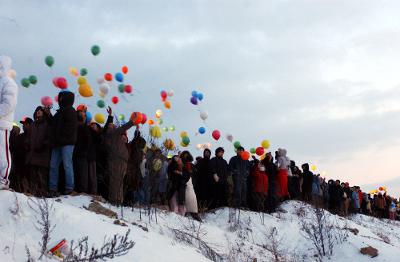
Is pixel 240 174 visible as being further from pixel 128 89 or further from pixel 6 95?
pixel 6 95

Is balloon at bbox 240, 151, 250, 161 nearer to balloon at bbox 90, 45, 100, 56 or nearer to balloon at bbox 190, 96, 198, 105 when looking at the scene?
balloon at bbox 190, 96, 198, 105

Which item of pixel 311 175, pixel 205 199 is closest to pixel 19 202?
pixel 205 199

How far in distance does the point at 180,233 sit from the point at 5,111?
9.77 feet

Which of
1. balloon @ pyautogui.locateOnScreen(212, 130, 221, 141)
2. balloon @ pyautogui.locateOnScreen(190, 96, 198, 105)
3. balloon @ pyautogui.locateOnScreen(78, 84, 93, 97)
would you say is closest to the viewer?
balloon @ pyautogui.locateOnScreen(78, 84, 93, 97)

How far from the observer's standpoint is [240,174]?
38.2 feet

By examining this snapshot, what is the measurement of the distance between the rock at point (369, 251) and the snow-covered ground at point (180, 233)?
0.09 m

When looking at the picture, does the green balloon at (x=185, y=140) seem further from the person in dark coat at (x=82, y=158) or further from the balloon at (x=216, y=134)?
the person in dark coat at (x=82, y=158)

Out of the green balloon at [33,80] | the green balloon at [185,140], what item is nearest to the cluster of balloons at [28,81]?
the green balloon at [33,80]

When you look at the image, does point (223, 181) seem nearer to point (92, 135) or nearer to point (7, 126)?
point (92, 135)

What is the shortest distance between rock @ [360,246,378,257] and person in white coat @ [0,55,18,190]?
635 cm

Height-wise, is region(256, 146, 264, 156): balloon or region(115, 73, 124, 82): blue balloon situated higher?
region(115, 73, 124, 82): blue balloon

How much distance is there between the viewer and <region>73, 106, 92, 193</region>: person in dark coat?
26.3ft

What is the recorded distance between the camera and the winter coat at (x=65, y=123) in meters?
7.39

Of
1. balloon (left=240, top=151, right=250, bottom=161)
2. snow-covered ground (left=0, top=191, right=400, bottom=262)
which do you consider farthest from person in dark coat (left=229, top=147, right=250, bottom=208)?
snow-covered ground (left=0, top=191, right=400, bottom=262)
